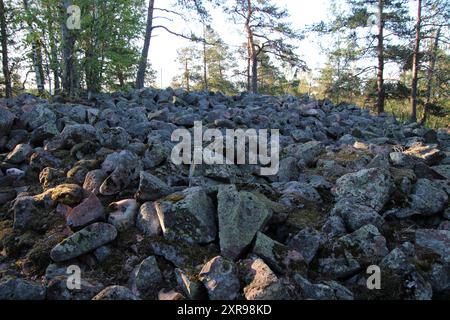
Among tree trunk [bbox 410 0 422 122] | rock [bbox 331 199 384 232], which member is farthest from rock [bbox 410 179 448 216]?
tree trunk [bbox 410 0 422 122]

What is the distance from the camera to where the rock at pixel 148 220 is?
366 cm

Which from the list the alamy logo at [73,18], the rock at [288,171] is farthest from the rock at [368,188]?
the alamy logo at [73,18]

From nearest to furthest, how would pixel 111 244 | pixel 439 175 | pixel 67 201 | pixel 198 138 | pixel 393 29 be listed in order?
1. pixel 111 244
2. pixel 67 201
3. pixel 439 175
4. pixel 198 138
5. pixel 393 29

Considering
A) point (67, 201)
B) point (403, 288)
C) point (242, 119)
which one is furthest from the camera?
point (242, 119)

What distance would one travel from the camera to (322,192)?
4.56 meters

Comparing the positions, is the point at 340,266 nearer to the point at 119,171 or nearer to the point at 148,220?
the point at 148,220

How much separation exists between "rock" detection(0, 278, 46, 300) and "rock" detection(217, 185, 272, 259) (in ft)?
5.34

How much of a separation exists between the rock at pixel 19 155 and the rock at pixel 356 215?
15.9ft

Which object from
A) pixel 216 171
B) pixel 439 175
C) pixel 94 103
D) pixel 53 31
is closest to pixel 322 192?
pixel 216 171

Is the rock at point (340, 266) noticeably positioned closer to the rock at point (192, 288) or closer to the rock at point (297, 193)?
the rock at point (297, 193)

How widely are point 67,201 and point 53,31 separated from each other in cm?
832
